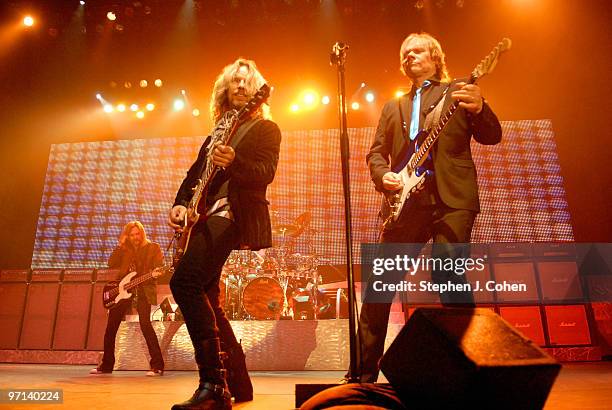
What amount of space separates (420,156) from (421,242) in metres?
0.49

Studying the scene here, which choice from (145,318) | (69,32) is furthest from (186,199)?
(69,32)

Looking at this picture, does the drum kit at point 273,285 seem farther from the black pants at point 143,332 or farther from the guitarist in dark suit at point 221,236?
the guitarist in dark suit at point 221,236

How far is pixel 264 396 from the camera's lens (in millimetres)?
2531

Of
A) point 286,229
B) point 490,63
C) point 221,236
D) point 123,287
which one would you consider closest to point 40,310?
point 123,287

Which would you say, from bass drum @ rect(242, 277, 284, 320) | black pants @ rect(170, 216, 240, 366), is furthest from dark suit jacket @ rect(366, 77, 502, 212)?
bass drum @ rect(242, 277, 284, 320)

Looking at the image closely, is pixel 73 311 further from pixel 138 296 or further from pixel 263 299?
pixel 263 299

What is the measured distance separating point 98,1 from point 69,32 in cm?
84

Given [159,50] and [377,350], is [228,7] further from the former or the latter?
[377,350]

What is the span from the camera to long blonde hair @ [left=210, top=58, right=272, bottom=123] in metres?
2.48

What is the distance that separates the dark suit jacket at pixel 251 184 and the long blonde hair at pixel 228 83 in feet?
1.08

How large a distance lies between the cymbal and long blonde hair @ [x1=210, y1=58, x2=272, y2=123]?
3.69 m

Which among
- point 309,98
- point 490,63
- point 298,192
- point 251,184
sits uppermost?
point 309,98

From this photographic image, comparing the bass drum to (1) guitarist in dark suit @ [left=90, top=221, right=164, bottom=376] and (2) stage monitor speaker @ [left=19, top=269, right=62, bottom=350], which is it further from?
(2) stage monitor speaker @ [left=19, top=269, right=62, bottom=350]

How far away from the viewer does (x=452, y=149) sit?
221 centimetres
